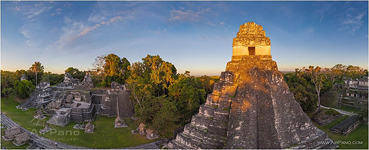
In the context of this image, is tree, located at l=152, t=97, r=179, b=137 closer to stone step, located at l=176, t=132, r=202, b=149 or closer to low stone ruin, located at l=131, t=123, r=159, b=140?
low stone ruin, located at l=131, t=123, r=159, b=140

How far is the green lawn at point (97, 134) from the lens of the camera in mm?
14383

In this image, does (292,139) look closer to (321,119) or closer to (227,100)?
(227,100)

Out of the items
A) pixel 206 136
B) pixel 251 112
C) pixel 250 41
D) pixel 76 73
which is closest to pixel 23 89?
pixel 76 73

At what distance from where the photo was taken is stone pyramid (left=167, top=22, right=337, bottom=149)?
8656mm

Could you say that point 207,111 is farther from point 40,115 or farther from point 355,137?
point 40,115

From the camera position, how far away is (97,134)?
16297 millimetres

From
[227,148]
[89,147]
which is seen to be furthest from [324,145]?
[89,147]

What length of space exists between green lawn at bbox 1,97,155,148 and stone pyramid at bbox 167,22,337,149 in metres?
5.33

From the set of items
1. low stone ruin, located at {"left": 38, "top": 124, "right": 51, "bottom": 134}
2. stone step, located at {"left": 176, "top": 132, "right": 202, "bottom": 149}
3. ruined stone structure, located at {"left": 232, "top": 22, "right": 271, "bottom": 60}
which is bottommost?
low stone ruin, located at {"left": 38, "top": 124, "right": 51, "bottom": 134}

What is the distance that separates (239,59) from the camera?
11.1 metres

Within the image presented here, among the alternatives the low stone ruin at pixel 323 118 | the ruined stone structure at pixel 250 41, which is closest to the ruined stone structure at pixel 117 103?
the ruined stone structure at pixel 250 41

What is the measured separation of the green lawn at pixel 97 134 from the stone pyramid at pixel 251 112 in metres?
5.33

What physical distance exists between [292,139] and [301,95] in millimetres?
12433

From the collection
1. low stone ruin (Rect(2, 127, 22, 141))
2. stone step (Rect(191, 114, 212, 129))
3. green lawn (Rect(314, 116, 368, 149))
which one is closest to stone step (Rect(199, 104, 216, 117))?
stone step (Rect(191, 114, 212, 129))
